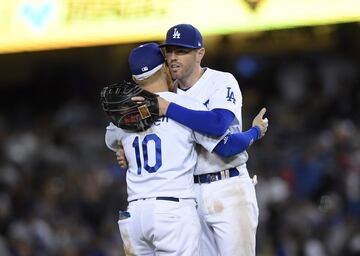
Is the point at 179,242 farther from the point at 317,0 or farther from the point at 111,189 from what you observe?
the point at 111,189

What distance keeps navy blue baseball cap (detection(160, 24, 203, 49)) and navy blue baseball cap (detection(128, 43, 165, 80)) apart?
149mm

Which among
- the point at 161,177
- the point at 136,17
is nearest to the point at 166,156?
the point at 161,177

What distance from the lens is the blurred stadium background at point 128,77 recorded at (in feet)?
27.2

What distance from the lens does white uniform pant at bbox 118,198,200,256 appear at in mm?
4590

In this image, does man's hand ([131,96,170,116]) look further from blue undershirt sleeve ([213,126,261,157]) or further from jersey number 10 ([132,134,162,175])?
blue undershirt sleeve ([213,126,261,157])

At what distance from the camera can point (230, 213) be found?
16.1 feet

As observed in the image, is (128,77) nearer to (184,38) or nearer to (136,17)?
(136,17)

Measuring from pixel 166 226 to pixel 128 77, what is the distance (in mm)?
9112

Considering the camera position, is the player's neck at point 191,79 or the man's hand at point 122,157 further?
the player's neck at point 191,79

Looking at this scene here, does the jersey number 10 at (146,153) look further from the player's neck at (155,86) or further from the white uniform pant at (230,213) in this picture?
the white uniform pant at (230,213)

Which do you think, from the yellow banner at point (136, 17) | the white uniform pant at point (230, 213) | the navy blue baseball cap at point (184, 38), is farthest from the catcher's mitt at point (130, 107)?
the yellow banner at point (136, 17)

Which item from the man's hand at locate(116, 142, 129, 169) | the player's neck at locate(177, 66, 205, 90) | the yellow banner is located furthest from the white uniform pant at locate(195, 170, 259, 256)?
the yellow banner

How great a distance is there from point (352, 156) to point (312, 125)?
63.7 inches

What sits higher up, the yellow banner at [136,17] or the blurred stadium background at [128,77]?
the yellow banner at [136,17]
